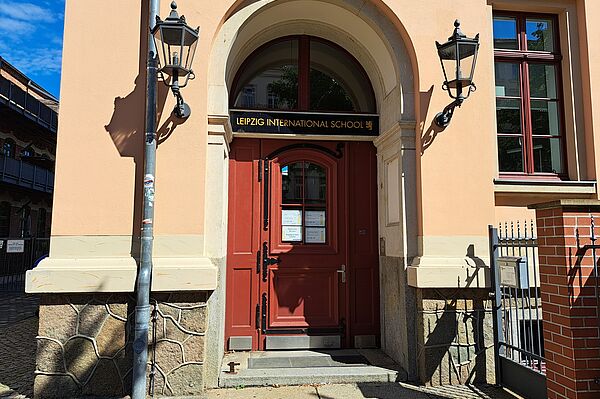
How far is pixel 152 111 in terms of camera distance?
432 cm

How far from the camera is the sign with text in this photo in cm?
543

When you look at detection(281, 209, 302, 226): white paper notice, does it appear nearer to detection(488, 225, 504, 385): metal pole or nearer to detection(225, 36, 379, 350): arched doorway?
detection(225, 36, 379, 350): arched doorway

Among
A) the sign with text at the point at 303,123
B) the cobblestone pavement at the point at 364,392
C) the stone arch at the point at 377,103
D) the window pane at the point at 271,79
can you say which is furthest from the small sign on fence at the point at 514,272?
the window pane at the point at 271,79

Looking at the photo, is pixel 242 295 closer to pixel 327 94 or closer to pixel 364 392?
pixel 364 392

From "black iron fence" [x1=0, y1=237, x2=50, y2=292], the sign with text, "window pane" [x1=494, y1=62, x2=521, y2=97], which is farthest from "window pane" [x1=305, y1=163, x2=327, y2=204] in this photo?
"black iron fence" [x1=0, y1=237, x2=50, y2=292]

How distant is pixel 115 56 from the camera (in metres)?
4.55

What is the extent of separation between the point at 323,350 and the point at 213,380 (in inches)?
63.2

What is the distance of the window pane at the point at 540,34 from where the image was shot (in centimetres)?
567

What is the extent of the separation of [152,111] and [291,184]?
6.82ft

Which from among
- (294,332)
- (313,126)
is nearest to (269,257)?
(294,332)

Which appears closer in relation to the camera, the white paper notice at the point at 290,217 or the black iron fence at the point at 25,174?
the white paper notice at the point at 290,217

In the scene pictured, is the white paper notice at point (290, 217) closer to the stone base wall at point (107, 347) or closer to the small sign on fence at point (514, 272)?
the stone base wall at point (107, 347)

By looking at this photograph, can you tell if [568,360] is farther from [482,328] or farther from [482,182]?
[482,182]

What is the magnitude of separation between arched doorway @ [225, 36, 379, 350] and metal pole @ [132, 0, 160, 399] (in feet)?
4.11
